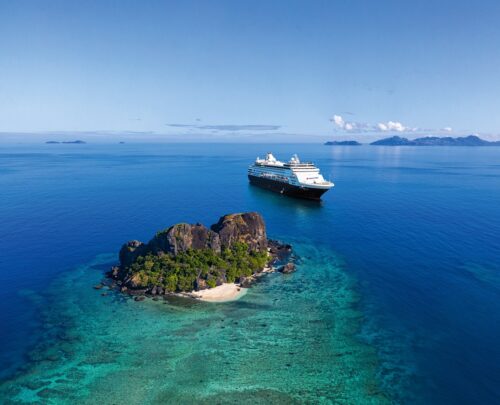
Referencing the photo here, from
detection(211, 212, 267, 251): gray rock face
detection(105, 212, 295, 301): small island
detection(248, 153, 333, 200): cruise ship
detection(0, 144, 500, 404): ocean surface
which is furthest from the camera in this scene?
detection(248, 153, 333, 200): cruise ship

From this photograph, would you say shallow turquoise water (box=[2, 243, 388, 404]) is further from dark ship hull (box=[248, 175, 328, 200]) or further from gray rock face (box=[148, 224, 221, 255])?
→ dark ship hull (box=[248, 175, 328, 200])

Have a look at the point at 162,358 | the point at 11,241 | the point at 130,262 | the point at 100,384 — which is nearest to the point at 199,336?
the point at 162,358

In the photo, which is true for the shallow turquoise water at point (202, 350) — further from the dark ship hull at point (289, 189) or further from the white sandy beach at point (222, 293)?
the dark ship hull at point (289, 189)

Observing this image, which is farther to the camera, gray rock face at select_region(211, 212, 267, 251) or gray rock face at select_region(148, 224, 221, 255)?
gray rock face at select_region(211, 212, 267, 251)

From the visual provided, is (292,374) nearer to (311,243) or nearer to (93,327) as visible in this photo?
(93,327)

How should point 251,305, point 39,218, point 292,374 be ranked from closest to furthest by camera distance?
point 292,374
point 251,305
point 39,218

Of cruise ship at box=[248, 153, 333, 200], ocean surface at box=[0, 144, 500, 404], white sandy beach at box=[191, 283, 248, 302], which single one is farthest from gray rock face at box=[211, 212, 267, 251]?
cruise ship at box=[248, 153, 333, 200]

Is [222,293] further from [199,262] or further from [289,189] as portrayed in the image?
[289,189]

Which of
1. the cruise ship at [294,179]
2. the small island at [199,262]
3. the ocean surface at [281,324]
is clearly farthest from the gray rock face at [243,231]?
the cruise ship at [294,179]
